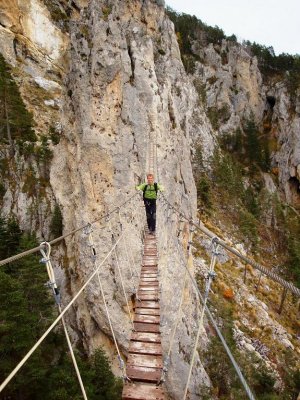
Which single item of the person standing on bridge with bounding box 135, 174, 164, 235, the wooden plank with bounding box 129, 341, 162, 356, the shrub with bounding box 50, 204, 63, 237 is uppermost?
the person standing on bridge with bounding box 135, 174, 164, 235

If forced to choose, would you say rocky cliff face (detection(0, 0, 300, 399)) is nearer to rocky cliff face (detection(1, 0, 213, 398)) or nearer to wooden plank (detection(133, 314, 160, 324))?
rocky cliff face (detection(1, 0, 213, 398))

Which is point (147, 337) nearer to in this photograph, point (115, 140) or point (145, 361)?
point (145, 361)

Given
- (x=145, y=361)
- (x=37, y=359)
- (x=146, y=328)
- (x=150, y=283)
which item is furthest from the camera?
(x=37, y=359)

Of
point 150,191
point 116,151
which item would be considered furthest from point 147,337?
point 116,151

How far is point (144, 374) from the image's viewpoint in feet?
13.9

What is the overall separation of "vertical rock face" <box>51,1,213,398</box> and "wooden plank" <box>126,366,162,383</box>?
393 cm

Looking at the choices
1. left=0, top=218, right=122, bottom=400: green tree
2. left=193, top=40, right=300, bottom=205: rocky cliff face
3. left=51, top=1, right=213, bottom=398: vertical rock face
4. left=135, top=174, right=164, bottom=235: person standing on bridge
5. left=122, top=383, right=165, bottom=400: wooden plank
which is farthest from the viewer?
left=193, top=40, right=300, bottom=205: rocky cliff face

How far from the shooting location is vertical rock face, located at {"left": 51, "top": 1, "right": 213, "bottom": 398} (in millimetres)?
9016

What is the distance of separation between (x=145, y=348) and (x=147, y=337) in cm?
26

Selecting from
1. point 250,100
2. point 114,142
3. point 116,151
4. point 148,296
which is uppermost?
point 250,100

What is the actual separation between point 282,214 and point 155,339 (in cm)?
4712

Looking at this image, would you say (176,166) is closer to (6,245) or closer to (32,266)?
(32,266)

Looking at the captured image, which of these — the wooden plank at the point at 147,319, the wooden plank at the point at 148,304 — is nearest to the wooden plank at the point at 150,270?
the wooden plank at the point at 148,304

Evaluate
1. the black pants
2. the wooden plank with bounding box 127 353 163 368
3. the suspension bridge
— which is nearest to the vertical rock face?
the suspension bridge
